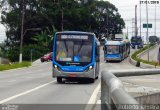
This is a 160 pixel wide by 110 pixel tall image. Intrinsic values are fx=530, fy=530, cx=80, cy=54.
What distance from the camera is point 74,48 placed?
2745 cm

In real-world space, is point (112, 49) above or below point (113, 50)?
above

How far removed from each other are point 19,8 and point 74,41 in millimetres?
81520

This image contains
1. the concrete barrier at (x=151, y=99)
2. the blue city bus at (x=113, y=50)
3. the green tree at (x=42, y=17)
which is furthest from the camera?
the green tree at (x=42, y=17)

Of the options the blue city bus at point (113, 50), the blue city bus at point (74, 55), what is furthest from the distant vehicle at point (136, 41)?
the blue city bus at point (74, 55)

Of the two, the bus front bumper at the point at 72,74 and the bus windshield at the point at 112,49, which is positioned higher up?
the bus front bumper at the point at 72,74

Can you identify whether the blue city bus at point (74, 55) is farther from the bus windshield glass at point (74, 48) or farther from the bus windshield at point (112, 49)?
the bus windshield at point (112, 49)

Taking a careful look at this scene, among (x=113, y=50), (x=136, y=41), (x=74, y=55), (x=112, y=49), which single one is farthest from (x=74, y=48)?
(x=136, y=41)

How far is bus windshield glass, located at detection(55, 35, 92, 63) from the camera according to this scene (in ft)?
89.9

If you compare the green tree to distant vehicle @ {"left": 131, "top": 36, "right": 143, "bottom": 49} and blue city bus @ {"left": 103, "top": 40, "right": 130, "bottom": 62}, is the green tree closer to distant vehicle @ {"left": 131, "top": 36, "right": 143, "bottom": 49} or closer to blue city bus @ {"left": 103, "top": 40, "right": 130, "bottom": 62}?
distant vehicle @ {"left": 131, "top": 36, "right": 143, "bottom": 49}

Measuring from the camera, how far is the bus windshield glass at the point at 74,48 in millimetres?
27406

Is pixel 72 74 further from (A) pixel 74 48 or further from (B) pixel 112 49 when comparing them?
(B) pixel 112 49

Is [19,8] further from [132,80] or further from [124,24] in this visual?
[132,80]

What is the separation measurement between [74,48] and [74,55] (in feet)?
1.21

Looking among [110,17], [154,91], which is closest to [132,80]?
[154,91]
